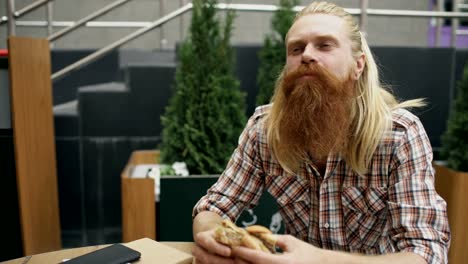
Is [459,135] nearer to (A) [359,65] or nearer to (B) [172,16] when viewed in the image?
(A) [359,65]

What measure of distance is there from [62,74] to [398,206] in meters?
2.90

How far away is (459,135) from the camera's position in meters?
3.11

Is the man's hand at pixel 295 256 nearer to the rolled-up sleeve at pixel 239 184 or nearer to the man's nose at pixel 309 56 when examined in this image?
the rolled-up sleeve at pixel 239 184

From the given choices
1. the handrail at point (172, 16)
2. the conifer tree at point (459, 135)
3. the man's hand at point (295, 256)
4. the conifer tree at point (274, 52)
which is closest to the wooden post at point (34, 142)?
the handrail at point (172, 16)

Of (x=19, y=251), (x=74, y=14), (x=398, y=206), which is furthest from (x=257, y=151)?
(x=74, y=14)

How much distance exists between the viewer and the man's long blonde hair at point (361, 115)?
1450 millimetres

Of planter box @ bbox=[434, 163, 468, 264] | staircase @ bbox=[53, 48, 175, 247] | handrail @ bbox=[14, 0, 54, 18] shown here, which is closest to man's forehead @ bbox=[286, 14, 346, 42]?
planter box @ bbox=[434, 163, 468, 264]

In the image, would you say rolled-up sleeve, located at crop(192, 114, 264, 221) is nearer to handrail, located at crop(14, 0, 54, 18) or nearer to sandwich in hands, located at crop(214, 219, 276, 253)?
sandwich in hands, located at crop(214, 219, 276, 253)

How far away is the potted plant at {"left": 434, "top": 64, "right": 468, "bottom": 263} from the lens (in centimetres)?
287

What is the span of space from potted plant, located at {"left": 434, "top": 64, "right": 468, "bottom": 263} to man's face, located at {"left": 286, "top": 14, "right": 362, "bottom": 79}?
6.15ft

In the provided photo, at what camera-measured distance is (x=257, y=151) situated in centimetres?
164

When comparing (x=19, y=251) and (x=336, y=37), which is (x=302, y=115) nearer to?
(x=336, y=37)

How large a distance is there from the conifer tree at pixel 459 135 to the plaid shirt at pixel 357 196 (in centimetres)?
184

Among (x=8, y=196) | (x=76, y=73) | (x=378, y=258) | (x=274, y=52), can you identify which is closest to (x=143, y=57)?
(x=76, y=73)
